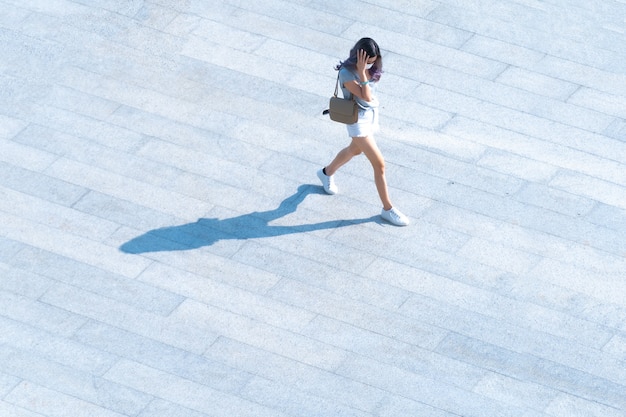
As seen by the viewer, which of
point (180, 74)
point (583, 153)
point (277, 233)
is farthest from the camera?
point (180, 74)

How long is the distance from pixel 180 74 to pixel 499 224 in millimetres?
3557

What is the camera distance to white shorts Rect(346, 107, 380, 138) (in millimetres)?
10484

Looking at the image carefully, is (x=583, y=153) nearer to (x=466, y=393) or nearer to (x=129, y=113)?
(x=466, y=393)

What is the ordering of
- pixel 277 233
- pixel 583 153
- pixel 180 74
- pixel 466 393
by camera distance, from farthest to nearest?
1. pixel 180 74
2. pixel 583 153
3. pixel 277 233
4. pixel 466 393

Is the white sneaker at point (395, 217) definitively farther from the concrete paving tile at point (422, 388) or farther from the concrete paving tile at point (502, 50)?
the concrete paving tile at point (502, 50)

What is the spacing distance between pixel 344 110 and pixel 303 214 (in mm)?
1137

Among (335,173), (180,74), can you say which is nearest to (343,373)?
(335,173)

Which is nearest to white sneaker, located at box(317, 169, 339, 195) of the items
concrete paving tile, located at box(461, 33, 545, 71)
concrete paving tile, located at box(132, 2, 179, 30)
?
concrete paving tile, located at box(461, 33, 545, 71)

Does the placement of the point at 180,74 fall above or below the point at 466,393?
above

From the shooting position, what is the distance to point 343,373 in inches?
381

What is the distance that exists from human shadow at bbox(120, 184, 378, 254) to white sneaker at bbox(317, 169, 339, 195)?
31 cm

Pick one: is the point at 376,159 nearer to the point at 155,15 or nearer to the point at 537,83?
the point at 537,83

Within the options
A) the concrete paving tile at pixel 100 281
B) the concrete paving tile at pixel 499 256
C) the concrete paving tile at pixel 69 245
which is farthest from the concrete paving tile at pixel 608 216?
the concrete paving tile at pixel 69 245

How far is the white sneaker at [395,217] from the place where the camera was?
1088cm
